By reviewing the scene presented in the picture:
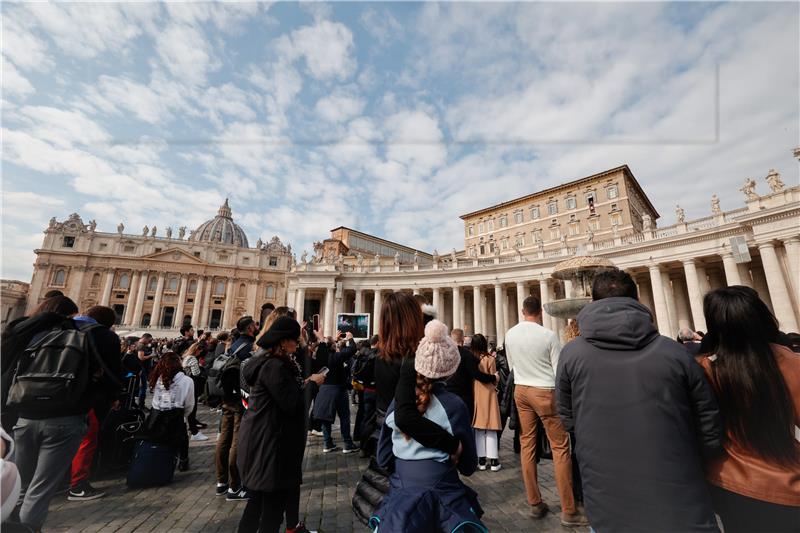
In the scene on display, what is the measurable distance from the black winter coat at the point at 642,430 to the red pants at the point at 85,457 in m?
6.19

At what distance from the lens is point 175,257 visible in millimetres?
61875

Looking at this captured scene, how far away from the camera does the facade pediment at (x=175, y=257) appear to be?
61062mm

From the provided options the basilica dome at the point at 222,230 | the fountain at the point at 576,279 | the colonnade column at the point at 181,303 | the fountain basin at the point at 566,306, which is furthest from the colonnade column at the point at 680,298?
the basilica dome at the point at 222,230

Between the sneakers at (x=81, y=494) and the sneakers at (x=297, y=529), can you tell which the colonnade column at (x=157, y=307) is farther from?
the sneakers at (x=297, y=529)

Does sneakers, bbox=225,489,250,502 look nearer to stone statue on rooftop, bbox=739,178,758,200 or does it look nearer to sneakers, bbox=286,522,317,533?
sneakers, bbox=286,522,317,533

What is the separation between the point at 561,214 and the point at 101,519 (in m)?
46.4

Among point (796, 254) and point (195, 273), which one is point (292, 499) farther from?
point (195, 273)

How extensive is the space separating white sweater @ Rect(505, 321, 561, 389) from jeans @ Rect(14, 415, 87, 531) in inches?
204

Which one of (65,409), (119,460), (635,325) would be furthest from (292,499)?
(119,460)

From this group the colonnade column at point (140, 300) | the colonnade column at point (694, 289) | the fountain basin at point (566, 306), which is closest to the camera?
the fountain basin at point (566, 306)

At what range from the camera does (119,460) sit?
5730 mm

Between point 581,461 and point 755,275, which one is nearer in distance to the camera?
point 581,461

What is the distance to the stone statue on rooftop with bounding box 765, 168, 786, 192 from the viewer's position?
20.9m

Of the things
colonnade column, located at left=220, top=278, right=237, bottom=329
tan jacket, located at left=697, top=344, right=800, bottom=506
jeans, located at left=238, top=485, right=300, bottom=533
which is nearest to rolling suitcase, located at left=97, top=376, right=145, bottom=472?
jeans, located at left=238, top=485, right=300, bottom=533
